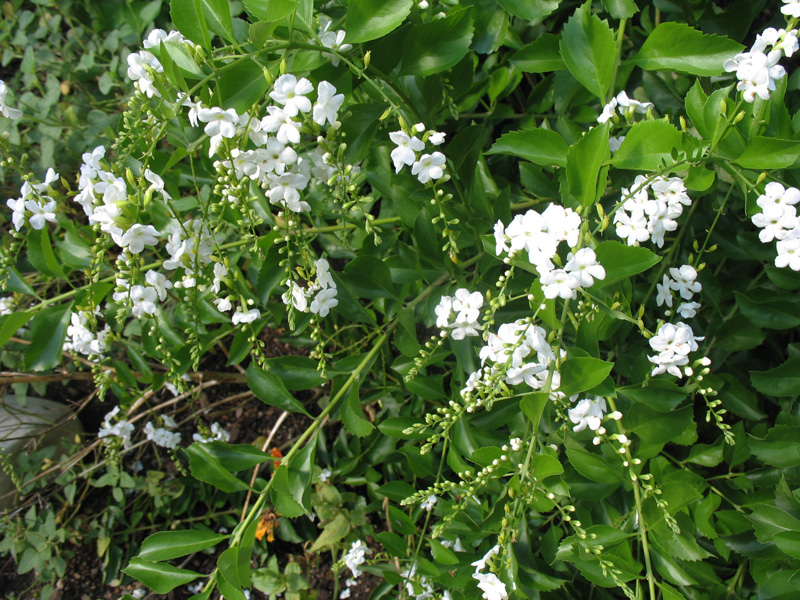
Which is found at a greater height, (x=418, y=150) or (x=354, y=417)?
(x=418, y=150)

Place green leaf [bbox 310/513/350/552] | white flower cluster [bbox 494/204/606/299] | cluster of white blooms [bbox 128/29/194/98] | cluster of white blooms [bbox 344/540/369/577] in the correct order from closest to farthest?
white flower cluster [bbox 494/204/606/299]
cluster of white blooms [bbox 128/29/194/98]
cluster of white blooms [bbox 344/540/369/577]
green leaf [bbox 310/513/350/552]

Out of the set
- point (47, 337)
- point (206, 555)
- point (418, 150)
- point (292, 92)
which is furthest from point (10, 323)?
point (206, 555)

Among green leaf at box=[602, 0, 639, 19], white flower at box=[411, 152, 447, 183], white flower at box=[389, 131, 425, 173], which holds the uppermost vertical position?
green leaf at box=[602, 0, 639, 19]

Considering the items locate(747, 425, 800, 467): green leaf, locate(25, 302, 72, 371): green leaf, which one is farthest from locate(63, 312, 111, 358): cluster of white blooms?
locate(747, 425, 800, 467): green leaf

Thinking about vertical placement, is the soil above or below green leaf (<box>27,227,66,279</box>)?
below

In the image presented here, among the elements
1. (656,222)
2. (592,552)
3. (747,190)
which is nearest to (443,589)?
(592,552)

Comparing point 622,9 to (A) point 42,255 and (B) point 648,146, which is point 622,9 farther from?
(A) point 42,255

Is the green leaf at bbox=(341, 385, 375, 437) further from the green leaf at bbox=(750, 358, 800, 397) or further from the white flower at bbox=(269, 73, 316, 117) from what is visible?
the green leaf at bbox=(750, 358, 800, 397)

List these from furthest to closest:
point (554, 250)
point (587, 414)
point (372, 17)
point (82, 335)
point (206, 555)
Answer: point (206, 555) → point (82, 335) → point (587, 414) → point (372, 17) → point (554, 250)
